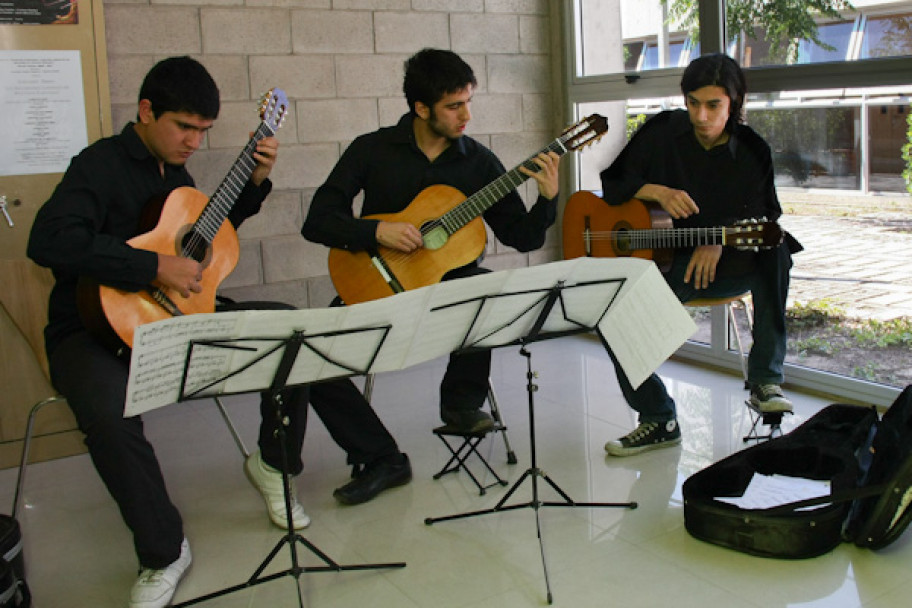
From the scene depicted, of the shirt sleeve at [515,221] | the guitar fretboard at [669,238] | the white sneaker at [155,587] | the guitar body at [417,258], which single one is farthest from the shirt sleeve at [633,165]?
the white sneaker at [155,587]

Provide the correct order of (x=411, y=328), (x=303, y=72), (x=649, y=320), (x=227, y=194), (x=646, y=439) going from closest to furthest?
(x=411, y=328) < (x=649, y=320) < (x=227, y=194) < (x=646, y=439) < (x=303, y=72)

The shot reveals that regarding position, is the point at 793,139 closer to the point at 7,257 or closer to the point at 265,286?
the point at 265,286

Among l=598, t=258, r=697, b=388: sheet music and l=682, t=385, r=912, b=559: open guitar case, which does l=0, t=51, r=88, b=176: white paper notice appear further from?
l=682, t=385, r=912, b=559: open guitar case

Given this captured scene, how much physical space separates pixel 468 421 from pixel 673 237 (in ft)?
2.82

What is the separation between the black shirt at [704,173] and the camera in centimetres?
301

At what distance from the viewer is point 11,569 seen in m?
2.03

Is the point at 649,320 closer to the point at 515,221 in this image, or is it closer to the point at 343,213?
the point at 515,221

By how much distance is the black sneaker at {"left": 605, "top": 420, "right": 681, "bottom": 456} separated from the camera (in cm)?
292

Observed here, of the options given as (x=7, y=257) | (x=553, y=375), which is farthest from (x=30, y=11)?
(x=553, y=375)

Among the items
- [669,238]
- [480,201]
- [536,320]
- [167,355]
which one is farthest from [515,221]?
[167,355]

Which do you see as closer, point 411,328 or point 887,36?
point 411,328

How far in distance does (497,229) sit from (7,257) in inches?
63.3

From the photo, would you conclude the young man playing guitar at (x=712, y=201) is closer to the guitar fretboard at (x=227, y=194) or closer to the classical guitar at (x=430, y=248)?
the classical guitar at (x=430, y=248)

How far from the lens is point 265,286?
12.7 feet
